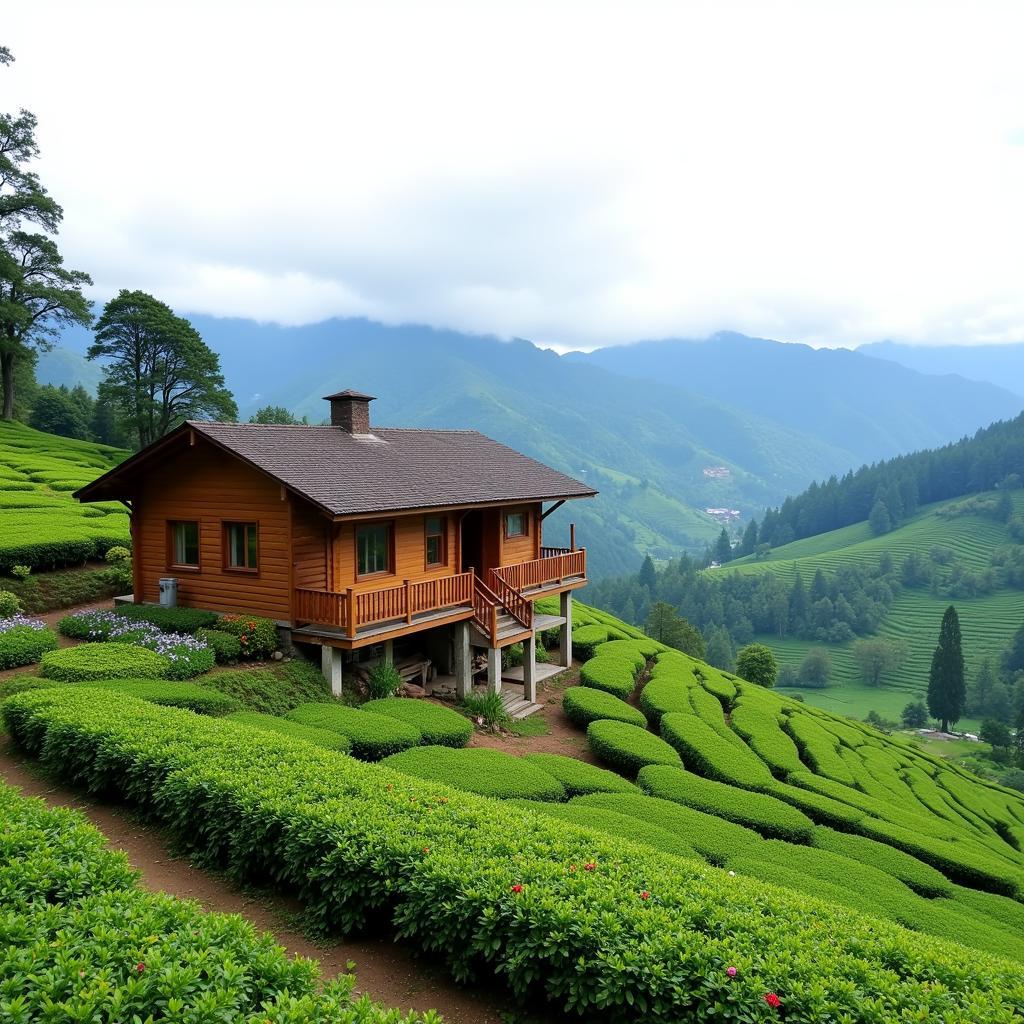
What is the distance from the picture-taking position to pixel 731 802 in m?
14.5

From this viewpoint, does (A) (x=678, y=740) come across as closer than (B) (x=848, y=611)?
Yes

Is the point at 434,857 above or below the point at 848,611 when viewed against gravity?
above

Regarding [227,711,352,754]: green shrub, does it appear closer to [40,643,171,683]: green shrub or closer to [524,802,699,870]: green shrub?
[40,643,171,683]: green shrub

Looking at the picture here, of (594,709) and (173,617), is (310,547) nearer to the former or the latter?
(173,617)

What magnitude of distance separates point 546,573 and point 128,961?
Result: 19.6 metres

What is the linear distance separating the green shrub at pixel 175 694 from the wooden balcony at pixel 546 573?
381 inches

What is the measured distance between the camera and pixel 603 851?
7.62 meters

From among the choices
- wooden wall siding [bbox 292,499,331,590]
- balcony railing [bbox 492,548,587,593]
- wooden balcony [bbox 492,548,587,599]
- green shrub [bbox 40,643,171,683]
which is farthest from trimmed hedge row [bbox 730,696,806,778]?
green shrub [bbox 40,643,171,683]

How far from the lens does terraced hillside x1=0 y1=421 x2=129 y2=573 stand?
21.5m

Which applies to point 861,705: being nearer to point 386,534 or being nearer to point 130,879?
point 386,534

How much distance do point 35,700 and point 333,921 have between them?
22.5 feet

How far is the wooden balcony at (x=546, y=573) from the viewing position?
22.6 m

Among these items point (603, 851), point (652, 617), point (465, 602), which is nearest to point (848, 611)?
point (652, 617)

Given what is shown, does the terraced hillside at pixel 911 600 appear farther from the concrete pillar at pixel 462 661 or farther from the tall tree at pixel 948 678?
the concrete pillar at pixel 462 661
